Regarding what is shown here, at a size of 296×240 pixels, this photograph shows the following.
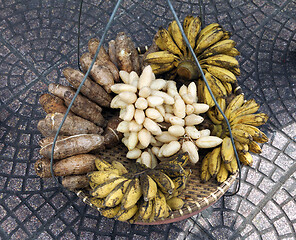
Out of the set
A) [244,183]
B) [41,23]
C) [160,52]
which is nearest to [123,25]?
[41,23]

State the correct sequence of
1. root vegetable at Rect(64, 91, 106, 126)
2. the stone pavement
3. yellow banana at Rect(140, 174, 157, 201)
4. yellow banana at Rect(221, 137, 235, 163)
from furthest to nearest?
1. the stone pavement
2. root vegetable at Rect(64, 91, 106, 126)
3. yellow banana at Rect(221, 137, 235, 163)
4. yellow banana at Rect(140, 174, 157, 201)

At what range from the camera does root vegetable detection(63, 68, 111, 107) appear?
2211mm

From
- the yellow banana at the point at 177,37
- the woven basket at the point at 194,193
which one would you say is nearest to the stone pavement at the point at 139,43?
the woven basket at the point at 194,193

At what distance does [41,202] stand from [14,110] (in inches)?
42.5

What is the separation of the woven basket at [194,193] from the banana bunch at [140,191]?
0.06m

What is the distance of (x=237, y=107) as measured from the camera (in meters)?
2.21

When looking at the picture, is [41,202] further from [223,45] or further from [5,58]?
[223,45]

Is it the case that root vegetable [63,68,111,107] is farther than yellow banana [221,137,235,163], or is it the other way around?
A: root vegetable [63,68,111,107]

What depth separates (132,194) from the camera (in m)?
1.72

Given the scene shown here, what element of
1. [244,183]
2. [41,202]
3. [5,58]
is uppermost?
[5,58]

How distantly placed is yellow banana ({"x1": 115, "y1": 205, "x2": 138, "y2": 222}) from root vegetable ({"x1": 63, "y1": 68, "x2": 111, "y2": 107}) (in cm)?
89

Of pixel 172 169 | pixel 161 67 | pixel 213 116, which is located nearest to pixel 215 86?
pixel 213 116

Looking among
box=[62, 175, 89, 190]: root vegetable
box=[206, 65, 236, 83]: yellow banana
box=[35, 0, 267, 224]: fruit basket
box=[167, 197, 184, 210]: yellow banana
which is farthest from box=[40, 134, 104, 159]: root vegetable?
box=[206, 65, 236, 83]: yellow banana

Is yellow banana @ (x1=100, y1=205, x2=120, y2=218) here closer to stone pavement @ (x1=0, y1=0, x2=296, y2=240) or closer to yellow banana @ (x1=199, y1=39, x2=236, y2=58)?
stone pavement @ (x1=0, y1=0, x2=296, y2=240)
